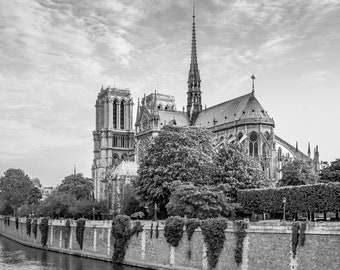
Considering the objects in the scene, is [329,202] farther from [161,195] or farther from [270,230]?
[161,195]

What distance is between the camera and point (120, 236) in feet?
148

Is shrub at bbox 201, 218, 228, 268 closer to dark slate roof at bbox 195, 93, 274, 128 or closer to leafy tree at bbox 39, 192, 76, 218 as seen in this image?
leafy tree at bbox 39, 192, 76, 218

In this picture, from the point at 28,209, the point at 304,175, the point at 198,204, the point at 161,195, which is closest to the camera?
the point at 198,204

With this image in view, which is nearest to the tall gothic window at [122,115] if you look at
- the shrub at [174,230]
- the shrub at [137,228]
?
the shrub at [137,228]

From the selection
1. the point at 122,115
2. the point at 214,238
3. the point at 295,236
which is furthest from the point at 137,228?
the point at 122,115

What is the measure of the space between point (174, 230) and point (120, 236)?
25.6 ft

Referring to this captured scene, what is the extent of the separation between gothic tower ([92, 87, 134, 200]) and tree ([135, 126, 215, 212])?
226ft

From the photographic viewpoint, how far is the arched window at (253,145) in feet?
291

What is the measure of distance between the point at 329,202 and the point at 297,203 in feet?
9.41

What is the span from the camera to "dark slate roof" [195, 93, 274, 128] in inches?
3590

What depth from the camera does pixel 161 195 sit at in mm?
51844

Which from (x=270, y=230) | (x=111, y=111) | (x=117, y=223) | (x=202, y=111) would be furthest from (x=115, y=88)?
(x=270, y=230)

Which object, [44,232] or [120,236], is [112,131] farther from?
[120,236]

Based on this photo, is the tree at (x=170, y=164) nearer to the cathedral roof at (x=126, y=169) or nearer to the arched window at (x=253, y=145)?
the arched window at (x=253, y=145)
